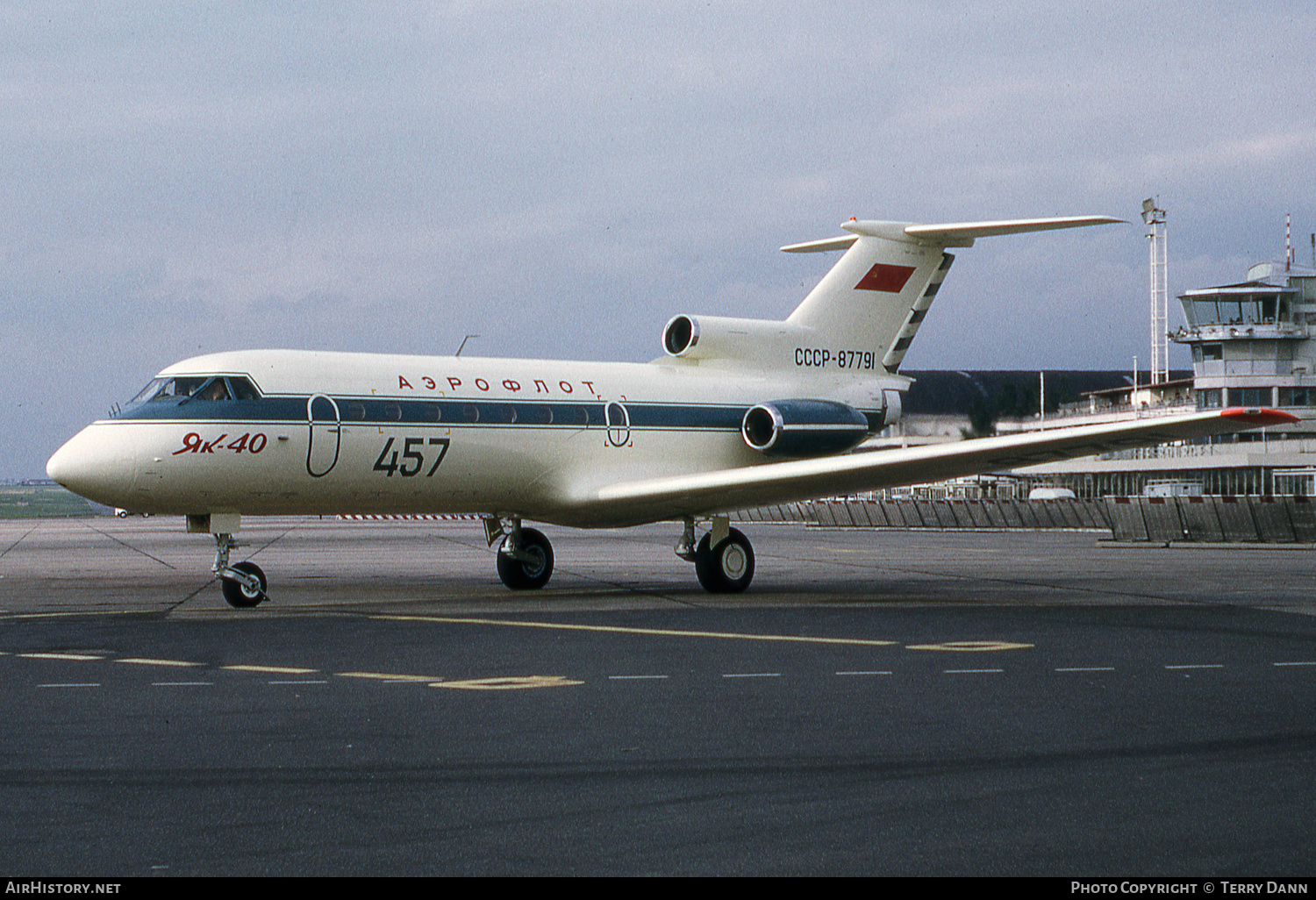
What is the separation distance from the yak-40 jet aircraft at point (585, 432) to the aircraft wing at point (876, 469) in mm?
44

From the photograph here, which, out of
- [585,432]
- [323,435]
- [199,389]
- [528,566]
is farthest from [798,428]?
[199,389]

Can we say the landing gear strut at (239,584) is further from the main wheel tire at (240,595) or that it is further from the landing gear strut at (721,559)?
the landing gear strut at (721,559)

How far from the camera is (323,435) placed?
55.4ft

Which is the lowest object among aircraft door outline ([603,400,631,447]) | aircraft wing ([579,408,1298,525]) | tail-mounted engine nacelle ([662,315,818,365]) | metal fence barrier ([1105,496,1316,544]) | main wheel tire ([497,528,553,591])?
metal fence barrier ([1105,496,1316,544])

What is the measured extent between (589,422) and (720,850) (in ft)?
45.5

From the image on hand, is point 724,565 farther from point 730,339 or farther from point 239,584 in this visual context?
point 239,584

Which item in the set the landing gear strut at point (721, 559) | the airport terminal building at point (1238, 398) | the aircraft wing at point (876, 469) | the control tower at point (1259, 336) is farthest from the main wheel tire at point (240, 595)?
Answer: the control tower at point (1259, 336)

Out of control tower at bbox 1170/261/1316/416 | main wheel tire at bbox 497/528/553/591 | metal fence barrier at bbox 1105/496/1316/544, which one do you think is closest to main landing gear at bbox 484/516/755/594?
main wheel tire at bbox 497/528/553/591

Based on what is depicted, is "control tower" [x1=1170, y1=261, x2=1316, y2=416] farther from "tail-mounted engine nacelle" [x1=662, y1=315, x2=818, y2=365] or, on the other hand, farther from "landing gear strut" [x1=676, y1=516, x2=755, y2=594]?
"landing gear strut" [x1=676, y1=516, x2=755, y2=594]

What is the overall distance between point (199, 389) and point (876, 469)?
27.6ft

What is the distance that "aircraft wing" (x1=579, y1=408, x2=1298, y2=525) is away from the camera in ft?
50.7

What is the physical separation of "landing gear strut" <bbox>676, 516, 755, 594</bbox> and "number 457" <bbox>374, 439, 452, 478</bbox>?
3515mm

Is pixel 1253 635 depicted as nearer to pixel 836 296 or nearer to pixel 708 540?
pixel 708 540
